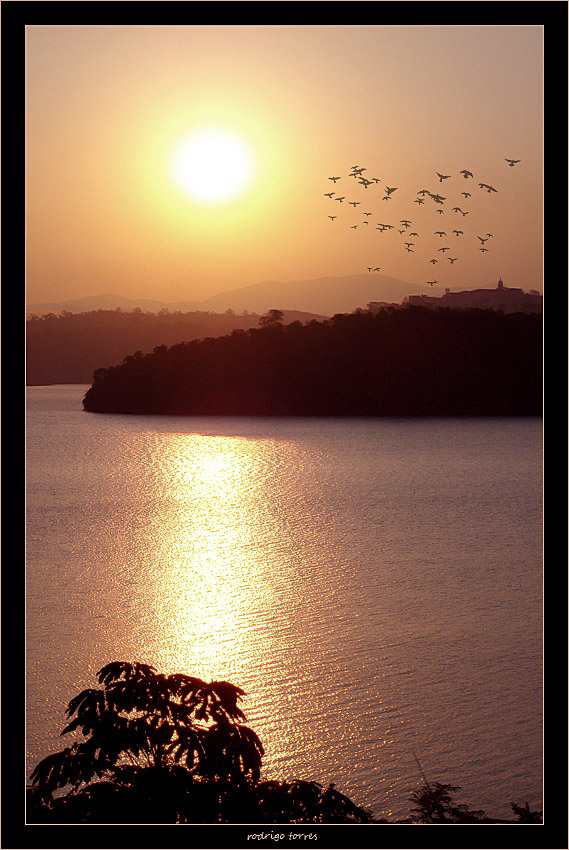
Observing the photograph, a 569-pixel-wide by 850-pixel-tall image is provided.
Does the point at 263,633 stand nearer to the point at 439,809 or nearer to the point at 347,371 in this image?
the point at 439,809

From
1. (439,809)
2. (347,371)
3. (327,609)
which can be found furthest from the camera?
(347,371)

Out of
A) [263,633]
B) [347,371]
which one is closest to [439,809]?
[263,633]

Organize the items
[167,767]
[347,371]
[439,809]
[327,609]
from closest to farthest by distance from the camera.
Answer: [167,767]
[439,809]
[327,609]
[347,371]

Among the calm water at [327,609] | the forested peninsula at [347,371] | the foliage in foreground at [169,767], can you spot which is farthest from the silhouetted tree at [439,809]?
the forested peninsula at [347,371]

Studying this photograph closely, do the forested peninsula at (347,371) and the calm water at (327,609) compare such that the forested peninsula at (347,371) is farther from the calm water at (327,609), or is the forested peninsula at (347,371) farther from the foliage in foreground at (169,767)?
the foliage in foreground at (169,767)

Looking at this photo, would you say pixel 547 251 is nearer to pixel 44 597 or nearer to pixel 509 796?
pixel 509 796

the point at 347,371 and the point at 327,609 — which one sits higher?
the point at 347,371

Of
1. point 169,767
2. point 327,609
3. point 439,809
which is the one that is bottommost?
point 327,609
